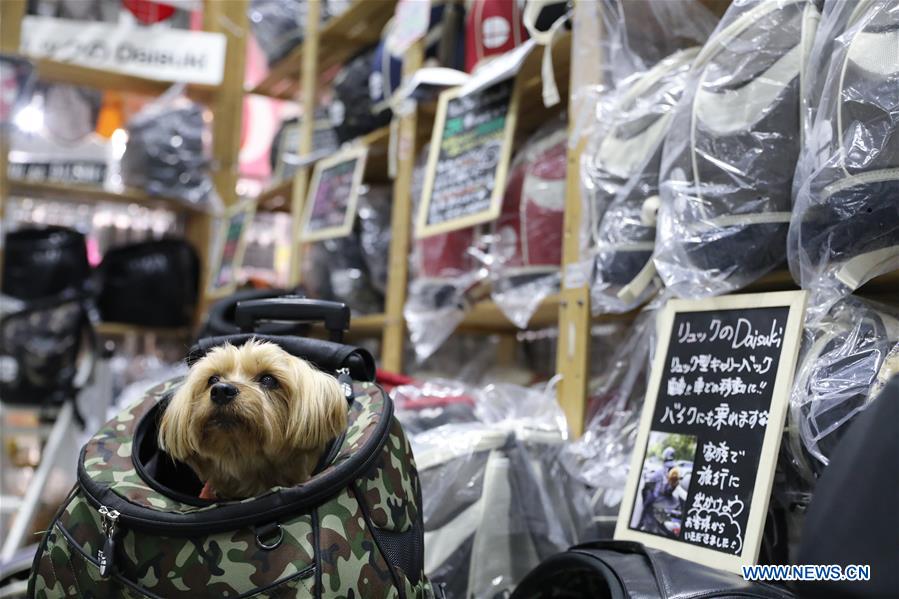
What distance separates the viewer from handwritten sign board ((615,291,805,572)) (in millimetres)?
1173

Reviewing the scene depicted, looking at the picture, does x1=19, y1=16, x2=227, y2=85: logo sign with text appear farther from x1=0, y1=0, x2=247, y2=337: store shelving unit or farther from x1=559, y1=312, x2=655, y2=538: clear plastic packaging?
x1=559, y1=312, x2=655, y2=538: clear plastic packaging

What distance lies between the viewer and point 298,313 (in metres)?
1.39

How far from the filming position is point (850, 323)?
116 centimetres

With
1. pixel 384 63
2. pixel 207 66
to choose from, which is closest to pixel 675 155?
pixel 384 63

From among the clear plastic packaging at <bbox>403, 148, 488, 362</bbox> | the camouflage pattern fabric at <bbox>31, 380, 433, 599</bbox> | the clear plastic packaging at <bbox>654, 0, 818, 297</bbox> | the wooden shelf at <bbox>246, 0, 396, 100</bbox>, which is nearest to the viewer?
the camouflage pattern fabric at <bbox>31, 380, 433, 599</bbox>

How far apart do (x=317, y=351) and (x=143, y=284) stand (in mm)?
2637

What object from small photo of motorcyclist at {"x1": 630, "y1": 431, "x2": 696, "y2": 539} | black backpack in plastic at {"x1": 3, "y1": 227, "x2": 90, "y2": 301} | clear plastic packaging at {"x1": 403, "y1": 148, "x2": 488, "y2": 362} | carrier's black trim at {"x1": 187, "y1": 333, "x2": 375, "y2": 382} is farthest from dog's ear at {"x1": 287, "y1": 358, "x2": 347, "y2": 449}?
black backpack in plastic at {"x1": 3, "y1": 227, "x2": 90, "y2": 301}

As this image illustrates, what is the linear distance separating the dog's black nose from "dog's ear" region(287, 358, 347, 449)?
79 millimetres

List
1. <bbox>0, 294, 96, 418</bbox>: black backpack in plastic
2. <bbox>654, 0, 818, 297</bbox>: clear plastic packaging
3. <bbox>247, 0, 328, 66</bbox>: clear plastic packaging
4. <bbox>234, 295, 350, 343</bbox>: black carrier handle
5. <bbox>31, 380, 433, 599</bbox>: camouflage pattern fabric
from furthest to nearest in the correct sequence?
<bbox>247, 0, 328, 66</bbox>: clear plastic packaging → <bbox>0, 294, 96, 418</bbox>: black backpack in plastic → <bbox>234, 295, 350, 343</bbox>: black carrier handle → <bbox>654, 0, 818, 297</bbox>: clear plastic packaging → <bbox>31, 380, 433, 599</bbox>: camouflage pattern fabric

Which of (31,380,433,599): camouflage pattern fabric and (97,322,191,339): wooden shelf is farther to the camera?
(97,322,191,339): wooden shelf

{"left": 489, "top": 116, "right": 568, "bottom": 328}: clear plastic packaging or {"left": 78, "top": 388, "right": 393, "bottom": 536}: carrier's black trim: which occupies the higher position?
{"left": 489, "top": 116, "right": 568, "bottom": 328}: clear plastic packaging

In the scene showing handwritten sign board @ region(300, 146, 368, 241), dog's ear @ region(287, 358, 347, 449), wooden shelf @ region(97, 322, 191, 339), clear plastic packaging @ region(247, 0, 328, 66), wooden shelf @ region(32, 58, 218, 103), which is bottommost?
wooden shelf @ region(97, 322, 191, 339)

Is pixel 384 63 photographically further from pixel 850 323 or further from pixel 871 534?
pixel 871 534

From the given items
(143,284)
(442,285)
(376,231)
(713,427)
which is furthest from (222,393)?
(143,284)
